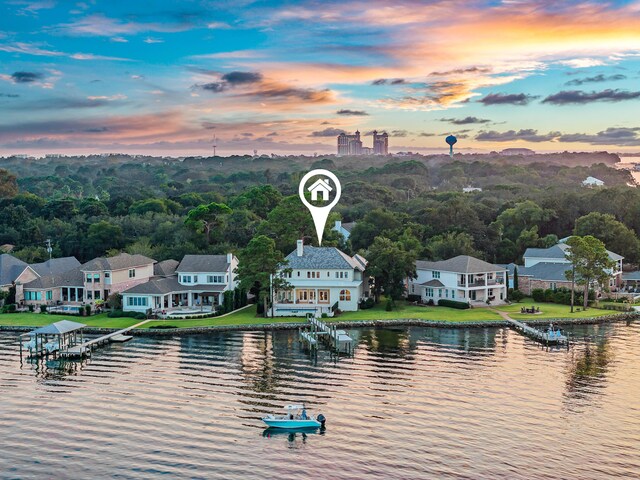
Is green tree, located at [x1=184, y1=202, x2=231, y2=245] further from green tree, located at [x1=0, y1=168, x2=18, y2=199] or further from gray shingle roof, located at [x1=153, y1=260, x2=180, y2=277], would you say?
green tree, located at [x1=0, y1=168, x2=18, y2=199]

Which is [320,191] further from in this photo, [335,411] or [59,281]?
[335,411]

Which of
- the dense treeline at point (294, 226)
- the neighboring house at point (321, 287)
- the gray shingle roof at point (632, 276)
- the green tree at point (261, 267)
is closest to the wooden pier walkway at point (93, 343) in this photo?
the green tree at point (261, 267)

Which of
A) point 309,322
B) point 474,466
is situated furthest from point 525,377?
point 309,322

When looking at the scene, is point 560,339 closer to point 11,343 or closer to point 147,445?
point 147,445

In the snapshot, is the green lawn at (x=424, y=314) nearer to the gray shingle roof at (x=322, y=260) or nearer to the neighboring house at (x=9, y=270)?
the gray shingle roof at (x=322, y=260)

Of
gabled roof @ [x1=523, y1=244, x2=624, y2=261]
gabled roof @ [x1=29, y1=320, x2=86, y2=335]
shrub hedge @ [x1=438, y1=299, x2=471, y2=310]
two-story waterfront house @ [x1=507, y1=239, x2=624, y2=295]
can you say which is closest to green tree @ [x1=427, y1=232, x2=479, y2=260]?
two-story waterfront house @ [x1=507, y1=239, x2=624, y2=295]

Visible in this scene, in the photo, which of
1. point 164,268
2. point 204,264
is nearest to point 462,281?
point 204,264

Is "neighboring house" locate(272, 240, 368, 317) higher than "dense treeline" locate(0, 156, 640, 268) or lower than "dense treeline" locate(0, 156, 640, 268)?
lower
